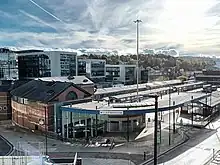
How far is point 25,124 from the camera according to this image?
3981cm

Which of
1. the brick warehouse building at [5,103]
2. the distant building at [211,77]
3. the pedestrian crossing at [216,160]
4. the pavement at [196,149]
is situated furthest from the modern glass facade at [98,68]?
the pedestrian crossing at [216,160]

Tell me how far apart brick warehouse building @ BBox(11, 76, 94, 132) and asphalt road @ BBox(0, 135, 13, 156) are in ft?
15.4

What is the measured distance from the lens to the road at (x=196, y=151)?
26.1 meters

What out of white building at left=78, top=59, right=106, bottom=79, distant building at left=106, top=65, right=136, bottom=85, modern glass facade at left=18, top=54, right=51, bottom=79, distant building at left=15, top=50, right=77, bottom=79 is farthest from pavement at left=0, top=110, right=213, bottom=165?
distant building at left=106, top=65, right=136, bottom=85

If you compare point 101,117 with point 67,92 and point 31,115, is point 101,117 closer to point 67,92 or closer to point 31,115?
point 67,92

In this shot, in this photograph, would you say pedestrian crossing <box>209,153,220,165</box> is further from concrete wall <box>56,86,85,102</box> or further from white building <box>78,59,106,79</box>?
white building <box>78,59,106,79</box>

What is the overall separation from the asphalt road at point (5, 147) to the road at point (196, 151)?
15.2m

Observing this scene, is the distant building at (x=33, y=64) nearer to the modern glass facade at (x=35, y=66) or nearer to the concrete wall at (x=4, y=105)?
the modern glass facade at (x=35, y=66)

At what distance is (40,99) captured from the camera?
36.3 m

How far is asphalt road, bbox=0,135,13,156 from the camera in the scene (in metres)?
29.8

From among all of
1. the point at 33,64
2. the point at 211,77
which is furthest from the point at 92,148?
the point at 211,77

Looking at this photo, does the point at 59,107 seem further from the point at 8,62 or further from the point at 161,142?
the point at 8,62

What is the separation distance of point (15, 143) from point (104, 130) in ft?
35.8

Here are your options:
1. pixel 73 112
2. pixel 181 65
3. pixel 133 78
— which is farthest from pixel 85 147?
pixel 181 65
